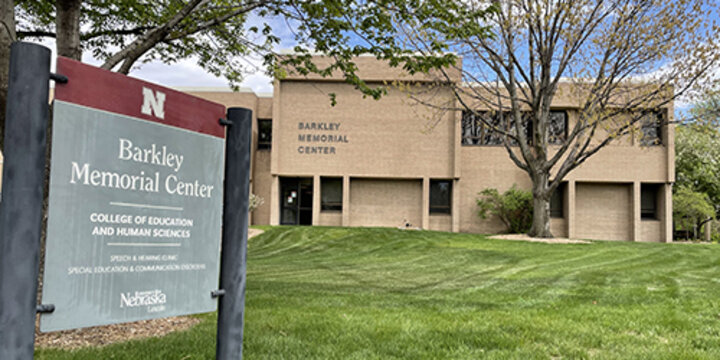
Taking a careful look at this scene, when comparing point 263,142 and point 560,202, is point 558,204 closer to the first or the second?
point 560,202

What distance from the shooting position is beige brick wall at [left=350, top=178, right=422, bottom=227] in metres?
28.2

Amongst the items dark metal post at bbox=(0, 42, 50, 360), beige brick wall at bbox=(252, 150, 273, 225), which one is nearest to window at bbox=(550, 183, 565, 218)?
beige brick wall at bbox=(252, 150, 273, 225)

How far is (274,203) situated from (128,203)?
25.8m

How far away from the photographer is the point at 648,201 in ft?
95.3

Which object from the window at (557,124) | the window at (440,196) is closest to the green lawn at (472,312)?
the window at (440,196)

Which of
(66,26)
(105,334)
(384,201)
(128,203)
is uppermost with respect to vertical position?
(66,26)

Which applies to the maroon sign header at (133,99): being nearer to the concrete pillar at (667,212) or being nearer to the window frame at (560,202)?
the window frame at (560,202)

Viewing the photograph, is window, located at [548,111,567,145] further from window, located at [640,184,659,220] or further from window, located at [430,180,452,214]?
window, located at [430,180,452,214]

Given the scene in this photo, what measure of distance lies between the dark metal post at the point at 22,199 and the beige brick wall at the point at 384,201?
26131mm

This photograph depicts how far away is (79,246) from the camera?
2.30 meters

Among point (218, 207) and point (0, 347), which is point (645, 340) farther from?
point (0, 347)

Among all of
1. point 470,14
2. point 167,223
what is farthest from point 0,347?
point 470,14

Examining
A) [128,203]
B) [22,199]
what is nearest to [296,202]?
[128,203]

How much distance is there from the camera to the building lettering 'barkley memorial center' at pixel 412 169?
27.8 m
